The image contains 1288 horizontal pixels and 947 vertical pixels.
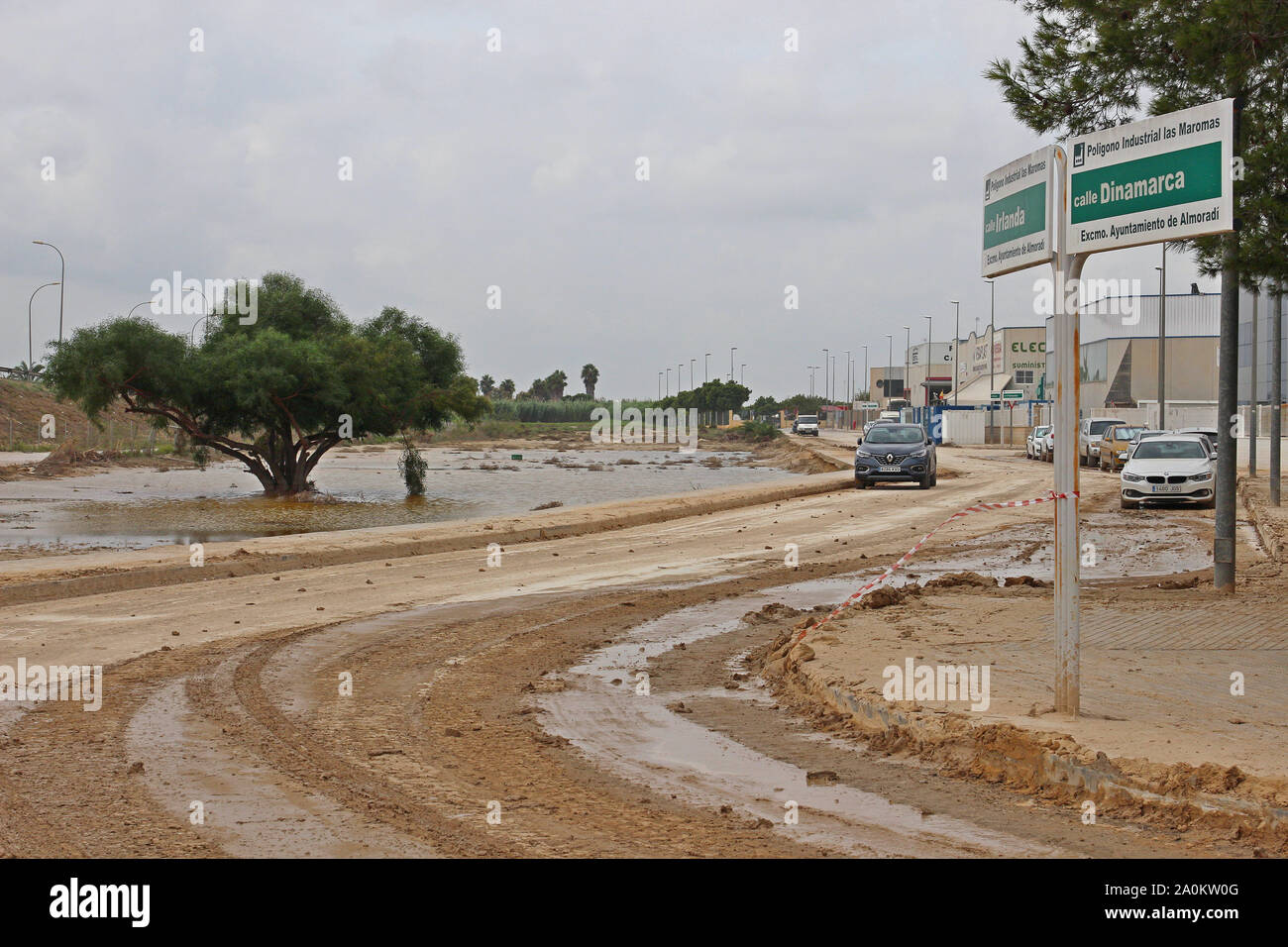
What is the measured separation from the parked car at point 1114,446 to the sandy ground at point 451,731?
1094 inches

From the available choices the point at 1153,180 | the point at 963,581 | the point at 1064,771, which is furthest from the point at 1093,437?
the point at 1064,771

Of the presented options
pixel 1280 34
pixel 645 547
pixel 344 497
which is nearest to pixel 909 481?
pixel 645 547

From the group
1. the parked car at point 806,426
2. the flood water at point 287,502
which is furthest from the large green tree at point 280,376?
the parked car at point 806,426

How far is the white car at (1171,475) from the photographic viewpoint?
26.1 m

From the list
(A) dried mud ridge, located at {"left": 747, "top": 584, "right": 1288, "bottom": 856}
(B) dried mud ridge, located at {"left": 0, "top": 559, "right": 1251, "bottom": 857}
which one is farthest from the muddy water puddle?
(A) dried mud ridge, located at {"left": 747, "top": 584, "right": 1288, "bottom": 856}

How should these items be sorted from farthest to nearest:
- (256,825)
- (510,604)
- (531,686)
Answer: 1. (510,604)
2. (531,686)
3. (256,825)

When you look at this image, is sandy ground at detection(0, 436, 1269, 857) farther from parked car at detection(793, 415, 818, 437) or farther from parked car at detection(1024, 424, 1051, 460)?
parked car at detection(793, 415, 818, 437)

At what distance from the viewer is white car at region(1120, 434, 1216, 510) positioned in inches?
1029
